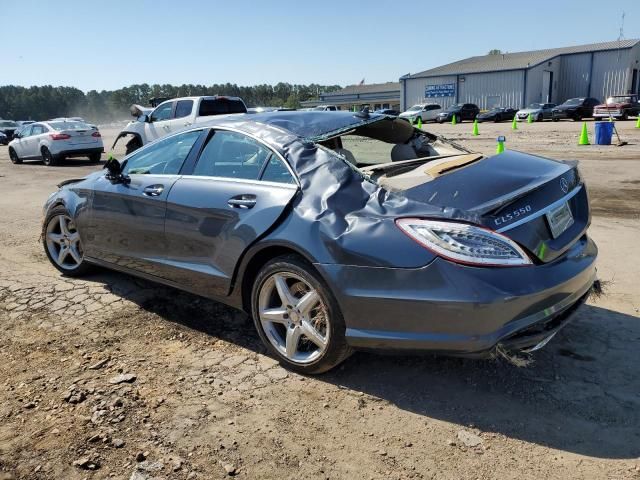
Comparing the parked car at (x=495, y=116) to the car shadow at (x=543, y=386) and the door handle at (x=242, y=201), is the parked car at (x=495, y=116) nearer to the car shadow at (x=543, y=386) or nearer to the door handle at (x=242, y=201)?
the car shadow at (x=543, y=386)

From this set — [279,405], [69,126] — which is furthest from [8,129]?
[279,405]

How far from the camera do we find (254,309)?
3.49 meters

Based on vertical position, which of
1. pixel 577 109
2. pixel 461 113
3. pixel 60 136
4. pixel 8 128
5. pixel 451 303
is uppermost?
pixel 451 303

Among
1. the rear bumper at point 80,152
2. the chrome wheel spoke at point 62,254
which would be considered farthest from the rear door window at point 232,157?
the rear bumper at point 80,152

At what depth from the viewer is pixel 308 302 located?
3174 mm

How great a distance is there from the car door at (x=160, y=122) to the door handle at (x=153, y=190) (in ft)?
37.2

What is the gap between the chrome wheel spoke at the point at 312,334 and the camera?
10.4ft

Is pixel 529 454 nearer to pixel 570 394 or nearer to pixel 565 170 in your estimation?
pixel 570 394

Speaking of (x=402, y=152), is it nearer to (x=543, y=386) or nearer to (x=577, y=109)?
(x=543, y=386)

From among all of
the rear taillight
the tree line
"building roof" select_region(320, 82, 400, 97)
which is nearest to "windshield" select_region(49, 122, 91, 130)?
the rear taillight

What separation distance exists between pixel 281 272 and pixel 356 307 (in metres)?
0.56

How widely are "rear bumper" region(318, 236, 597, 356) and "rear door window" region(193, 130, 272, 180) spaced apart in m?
1.01

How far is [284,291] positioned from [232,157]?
3.59ft

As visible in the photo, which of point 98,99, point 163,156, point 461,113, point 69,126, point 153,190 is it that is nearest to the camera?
point 153,190
